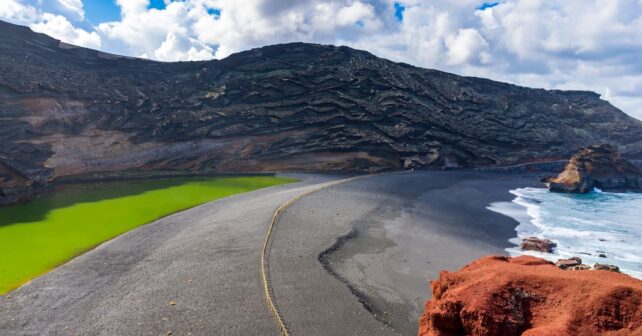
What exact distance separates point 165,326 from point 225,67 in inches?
2396

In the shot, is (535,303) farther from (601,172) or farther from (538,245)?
(601,172)

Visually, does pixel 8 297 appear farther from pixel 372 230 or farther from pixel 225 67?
pixel 225 67

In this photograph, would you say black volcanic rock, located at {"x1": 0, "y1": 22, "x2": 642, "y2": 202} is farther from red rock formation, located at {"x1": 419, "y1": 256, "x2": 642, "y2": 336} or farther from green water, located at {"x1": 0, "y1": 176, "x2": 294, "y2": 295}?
red rock formation, located at {"x1": 419, "y1": 256, "x2": 642, "y2": 336}

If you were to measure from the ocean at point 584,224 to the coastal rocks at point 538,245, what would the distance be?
366mm

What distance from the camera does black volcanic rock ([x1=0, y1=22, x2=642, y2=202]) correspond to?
160 ft

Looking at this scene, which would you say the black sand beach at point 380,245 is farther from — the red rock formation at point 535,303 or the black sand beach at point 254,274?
the red rock formation at point 535,303

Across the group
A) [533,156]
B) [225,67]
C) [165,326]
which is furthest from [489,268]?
[533,156]

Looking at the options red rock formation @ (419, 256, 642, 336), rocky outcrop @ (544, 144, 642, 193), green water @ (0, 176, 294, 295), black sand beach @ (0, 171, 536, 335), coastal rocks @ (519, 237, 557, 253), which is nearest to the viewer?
red rock formation @ (419, 256, 642, 336)

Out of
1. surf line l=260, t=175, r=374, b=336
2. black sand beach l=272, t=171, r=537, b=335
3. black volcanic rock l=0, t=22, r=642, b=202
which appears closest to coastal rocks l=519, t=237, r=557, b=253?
black sand beach l=272, t=171, r=537, b=335

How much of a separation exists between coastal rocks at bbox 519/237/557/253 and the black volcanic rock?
34.5 metres

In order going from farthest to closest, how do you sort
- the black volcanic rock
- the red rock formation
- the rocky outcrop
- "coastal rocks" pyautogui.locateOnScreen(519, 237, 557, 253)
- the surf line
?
the rocky outcrop
the black volcanic rock
"coastal rocks" pyautogui.locateOnScreen(519, 237, 557, 253)
the surf line
the red rock formation

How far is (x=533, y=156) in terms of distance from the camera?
2761 inches

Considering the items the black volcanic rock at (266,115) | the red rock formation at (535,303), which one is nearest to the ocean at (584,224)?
the red rock formation at (535,303)

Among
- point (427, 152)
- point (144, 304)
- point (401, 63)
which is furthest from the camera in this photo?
point (401, 63)
